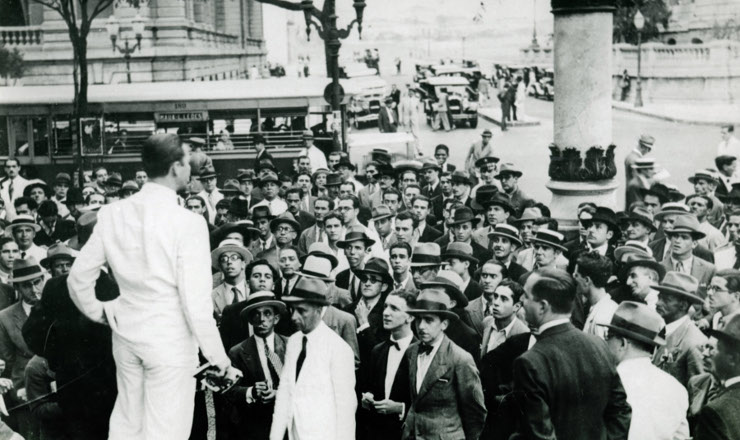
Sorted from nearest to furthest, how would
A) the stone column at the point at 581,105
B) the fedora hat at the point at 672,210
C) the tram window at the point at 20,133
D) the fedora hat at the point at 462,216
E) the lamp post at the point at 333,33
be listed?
1. the fedora hat at the point at 672,210
2. the fedora hat at the point at 462,216
3. the stone column at the point at 581,105
4. the lamp post at the point at 333,33
5. the tram window at the point at 20,133

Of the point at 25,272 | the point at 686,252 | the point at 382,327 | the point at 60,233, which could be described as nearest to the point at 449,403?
the point at 382,327

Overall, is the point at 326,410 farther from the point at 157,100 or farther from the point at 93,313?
the point at 157,100

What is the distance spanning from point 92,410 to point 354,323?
6.34ft

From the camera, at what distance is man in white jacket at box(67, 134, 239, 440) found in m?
4.24

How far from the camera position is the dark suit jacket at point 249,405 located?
238 inches

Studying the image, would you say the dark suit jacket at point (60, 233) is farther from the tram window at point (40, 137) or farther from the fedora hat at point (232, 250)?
the tram window at point (40, 137)

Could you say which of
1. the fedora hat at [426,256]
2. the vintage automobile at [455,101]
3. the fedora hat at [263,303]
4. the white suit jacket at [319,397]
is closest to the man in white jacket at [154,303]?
the white suit jacket at [319,397]

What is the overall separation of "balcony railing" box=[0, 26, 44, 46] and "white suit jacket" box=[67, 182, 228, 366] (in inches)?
1305

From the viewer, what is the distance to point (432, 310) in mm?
5395

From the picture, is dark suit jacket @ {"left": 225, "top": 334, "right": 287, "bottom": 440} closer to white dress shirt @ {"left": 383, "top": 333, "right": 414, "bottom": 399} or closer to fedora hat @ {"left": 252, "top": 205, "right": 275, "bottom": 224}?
white dress shirt @ {"left": 383, "top": 333, "right": 414, "bottom": 399}

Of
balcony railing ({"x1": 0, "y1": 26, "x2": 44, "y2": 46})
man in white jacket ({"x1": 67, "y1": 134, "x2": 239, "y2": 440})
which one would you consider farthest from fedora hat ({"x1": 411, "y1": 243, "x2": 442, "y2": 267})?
balcony railing ({"x1": 0, "y1": 26, "x2": 44, "y2": 46})

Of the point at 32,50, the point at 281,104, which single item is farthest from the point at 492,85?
the point at 281,104

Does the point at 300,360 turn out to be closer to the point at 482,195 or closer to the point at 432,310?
the point at 432,310

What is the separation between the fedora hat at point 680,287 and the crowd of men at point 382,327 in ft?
0.07
